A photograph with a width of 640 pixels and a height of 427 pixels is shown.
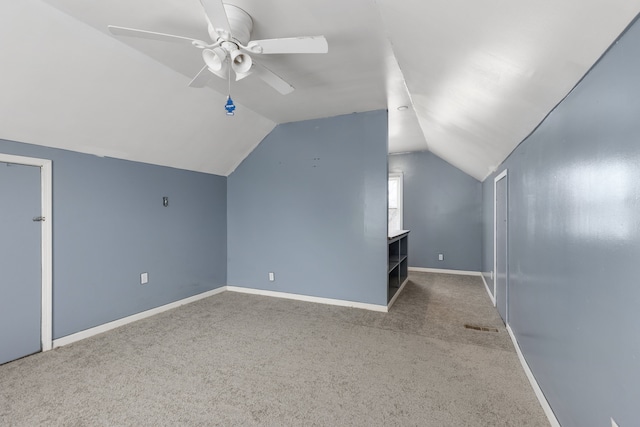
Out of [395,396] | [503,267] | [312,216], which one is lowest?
[395,396]

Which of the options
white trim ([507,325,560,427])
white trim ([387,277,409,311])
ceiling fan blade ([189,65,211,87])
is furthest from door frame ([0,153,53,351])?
white trim ([507,325,560,427])

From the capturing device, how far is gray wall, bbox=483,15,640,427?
0.92m

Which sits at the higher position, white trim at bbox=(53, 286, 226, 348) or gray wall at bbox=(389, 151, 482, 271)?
gray wall at bbox=(389, 151, 482, 271)

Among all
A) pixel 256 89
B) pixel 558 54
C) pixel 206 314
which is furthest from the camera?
pixel 206 314

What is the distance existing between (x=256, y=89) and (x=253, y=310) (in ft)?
8.67

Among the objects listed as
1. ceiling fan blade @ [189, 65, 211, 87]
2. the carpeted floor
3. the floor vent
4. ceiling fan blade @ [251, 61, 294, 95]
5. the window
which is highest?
ceiling fan blade @ [251, 61, 294, 95]

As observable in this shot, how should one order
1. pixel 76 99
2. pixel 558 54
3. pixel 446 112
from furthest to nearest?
pixel 446 112 → pixel 76 99 → pixel 558 54

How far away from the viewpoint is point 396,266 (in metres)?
4.21

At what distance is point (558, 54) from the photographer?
1.17 meters

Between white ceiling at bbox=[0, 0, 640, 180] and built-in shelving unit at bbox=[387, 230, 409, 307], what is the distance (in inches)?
66.5

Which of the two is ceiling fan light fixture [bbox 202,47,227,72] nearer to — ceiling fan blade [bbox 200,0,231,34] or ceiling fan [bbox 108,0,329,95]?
ceiling fan [bbox 108,0,329,95]

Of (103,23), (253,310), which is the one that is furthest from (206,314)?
(103,23)

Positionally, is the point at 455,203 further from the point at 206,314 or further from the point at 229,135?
the point at 206,314

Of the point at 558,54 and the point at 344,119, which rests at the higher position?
the point at 344,119
